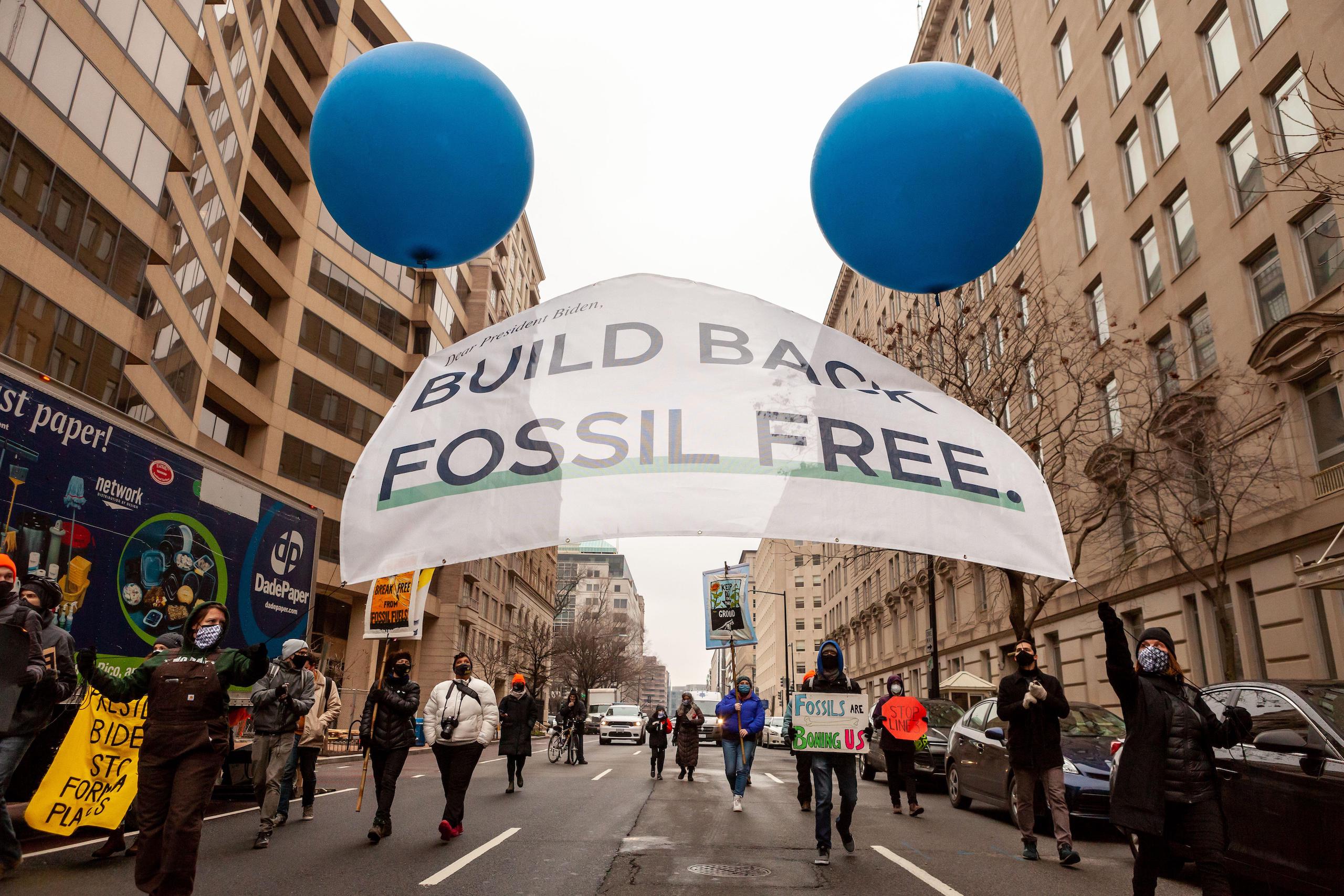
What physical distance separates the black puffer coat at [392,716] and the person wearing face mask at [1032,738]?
5.99 m

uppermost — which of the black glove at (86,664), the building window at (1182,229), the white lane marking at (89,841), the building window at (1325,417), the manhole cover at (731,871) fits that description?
the building window at (1182,229)

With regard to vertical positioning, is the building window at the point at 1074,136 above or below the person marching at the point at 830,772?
above

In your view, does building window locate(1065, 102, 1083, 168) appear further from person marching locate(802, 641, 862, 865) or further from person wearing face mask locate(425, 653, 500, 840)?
person wearing face mask locate(425, 653, 500, 840)

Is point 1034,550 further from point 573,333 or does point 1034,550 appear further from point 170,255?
point 170,255

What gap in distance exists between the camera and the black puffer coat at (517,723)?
15.5 meters

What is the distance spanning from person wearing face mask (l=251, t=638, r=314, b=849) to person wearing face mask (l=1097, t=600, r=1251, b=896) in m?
7.54

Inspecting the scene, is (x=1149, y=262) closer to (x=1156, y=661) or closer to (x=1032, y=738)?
(x=1032, y=738)

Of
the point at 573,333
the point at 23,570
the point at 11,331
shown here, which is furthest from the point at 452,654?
the point at 573,333

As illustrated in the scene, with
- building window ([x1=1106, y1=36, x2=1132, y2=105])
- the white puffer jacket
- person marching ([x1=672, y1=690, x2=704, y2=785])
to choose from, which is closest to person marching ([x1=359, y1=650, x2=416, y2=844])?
the white puffer jacket

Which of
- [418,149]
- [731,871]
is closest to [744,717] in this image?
[731,871]

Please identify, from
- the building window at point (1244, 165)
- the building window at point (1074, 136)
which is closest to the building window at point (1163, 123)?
the building window at point (1244, 165)

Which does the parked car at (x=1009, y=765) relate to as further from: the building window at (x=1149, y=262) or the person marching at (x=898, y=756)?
the building window at (x=1149, y=262)

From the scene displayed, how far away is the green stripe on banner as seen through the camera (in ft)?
8.93

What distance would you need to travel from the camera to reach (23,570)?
24.3 ft
